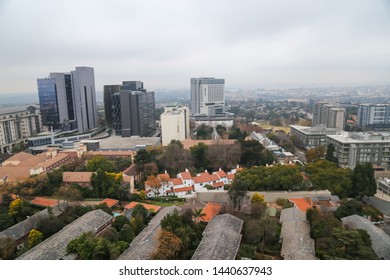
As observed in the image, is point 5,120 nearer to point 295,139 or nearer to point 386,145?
point 295,139

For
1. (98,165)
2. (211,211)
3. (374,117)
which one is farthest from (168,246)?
(374,117)

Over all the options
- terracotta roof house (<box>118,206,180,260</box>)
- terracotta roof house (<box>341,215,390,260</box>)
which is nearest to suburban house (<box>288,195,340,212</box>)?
terracotta roof house (<box>341,215,390,260</box>)

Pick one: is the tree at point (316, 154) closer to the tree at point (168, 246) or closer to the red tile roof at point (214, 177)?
the red tile roof at point (214, 177)

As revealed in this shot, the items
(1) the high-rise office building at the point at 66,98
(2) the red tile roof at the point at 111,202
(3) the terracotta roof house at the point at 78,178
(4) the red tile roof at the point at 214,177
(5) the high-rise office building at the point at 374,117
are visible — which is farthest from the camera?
(5) the high-rise office building at the point at 374,117

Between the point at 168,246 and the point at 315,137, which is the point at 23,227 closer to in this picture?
A: the point at 168,246

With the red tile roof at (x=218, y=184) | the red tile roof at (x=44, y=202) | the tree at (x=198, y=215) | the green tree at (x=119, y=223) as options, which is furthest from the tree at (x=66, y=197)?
the red tile roof at (x=218, y=184)

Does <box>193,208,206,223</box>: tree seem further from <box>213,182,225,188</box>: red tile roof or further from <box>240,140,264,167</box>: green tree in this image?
<box>240,140,264,167</box>: green tree
